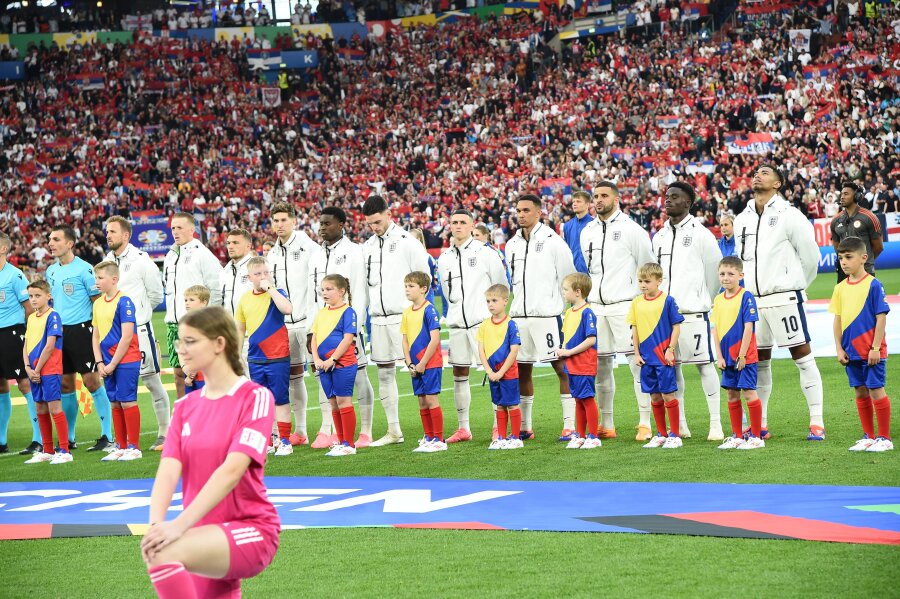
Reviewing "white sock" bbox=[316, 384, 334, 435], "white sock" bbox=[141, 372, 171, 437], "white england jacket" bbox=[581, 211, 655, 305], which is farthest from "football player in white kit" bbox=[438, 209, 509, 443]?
"white sock" bbox=[141, 372, 171, 437]

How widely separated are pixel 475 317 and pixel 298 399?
2076 millimetres

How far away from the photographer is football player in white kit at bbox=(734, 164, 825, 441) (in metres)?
9.78

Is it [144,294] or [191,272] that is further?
[144,294]

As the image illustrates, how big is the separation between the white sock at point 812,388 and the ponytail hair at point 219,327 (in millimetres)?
6519

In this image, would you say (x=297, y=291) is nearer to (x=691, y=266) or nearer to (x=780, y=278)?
(x=691, y=266)

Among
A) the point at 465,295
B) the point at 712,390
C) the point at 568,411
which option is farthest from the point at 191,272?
the point at 712,390

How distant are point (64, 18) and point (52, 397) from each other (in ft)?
135

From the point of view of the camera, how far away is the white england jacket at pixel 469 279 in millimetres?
11023

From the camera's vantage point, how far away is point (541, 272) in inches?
427

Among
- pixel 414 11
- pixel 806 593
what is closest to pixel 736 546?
pixel 806 593

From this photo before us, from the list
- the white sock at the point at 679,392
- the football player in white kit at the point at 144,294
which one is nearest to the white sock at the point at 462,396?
the white sock at the point at 679,392

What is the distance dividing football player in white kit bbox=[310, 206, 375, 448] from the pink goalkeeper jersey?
21.8ft

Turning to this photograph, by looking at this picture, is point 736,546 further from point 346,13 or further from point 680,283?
point 346,13

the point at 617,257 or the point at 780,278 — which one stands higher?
the point at 617,257
